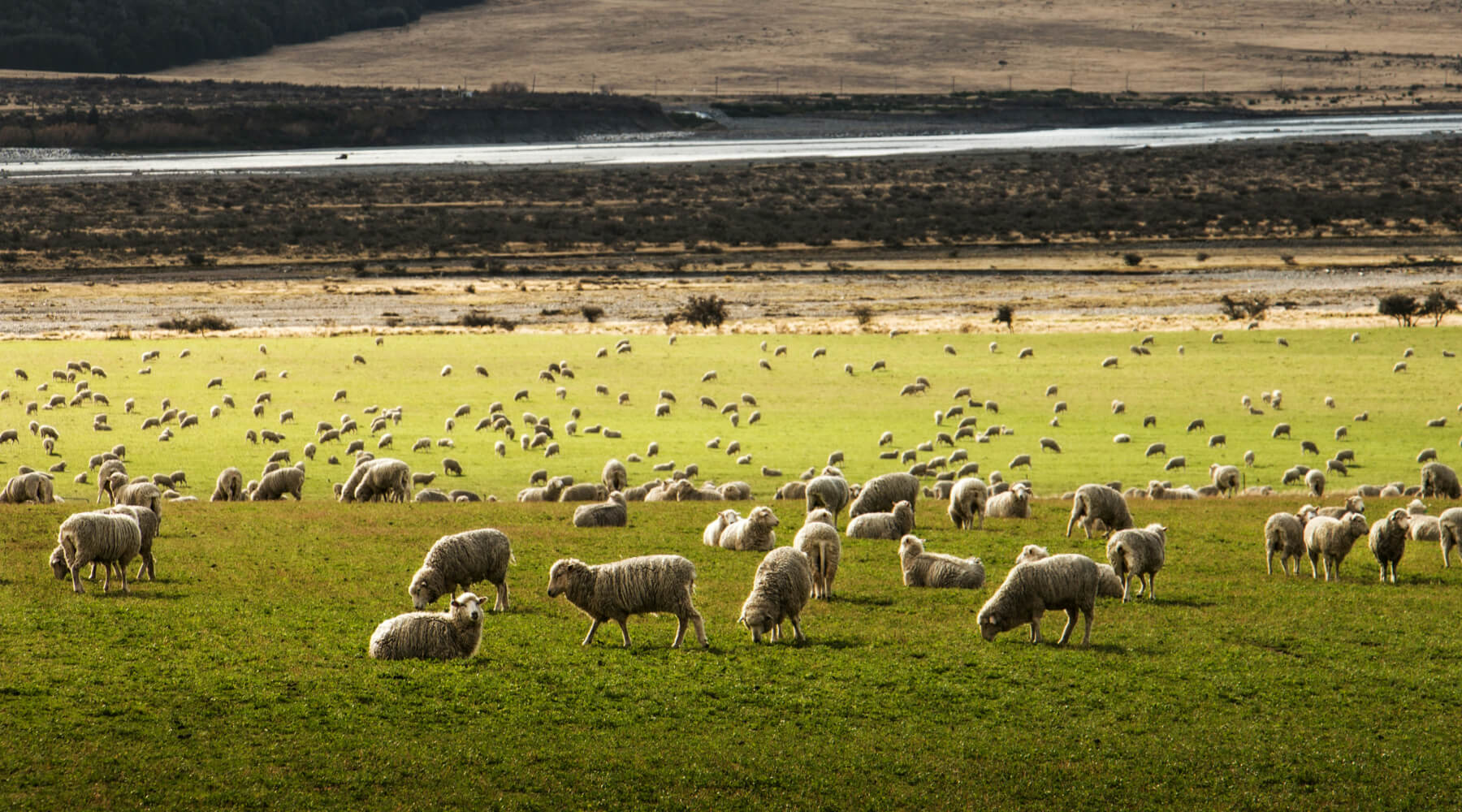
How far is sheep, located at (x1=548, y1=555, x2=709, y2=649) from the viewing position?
44.8ft

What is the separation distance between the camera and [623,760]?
459 inches

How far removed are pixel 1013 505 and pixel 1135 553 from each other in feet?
18.4

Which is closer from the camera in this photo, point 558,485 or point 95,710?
point 95,710

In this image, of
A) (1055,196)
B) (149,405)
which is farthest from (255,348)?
(1055,196)

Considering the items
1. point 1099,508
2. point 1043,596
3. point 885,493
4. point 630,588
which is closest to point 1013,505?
point 885,493

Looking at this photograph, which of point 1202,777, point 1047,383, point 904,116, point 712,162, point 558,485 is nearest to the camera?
point 1202,777

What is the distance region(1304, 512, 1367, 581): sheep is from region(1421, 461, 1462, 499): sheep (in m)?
6.63

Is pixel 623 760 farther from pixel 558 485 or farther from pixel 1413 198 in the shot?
pixel 1413 198

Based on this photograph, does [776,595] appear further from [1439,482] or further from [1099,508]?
[1439,482]

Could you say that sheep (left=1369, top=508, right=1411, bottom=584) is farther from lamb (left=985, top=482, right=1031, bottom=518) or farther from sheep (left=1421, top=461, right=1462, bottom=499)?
sheep (left=1421, top=461, right=1462, bottom=499)

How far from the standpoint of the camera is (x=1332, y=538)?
17234 millimetres

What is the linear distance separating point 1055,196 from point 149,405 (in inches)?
2463

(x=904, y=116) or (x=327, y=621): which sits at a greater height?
(x=904, y=116)

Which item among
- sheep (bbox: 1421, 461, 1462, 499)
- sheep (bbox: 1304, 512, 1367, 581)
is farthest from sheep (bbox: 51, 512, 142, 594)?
sheep (bbox: 1421, 461, 1462, 499)
